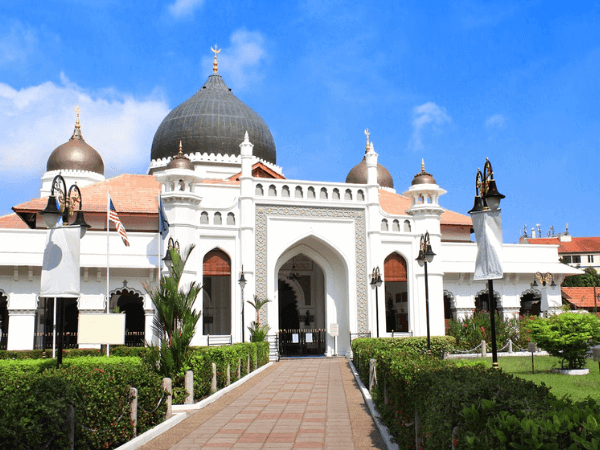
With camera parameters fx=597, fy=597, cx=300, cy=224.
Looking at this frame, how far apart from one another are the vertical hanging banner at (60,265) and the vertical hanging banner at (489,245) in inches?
251

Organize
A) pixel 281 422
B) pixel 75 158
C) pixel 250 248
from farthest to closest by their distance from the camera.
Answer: pixel 75 158 → pixel 250 248 → pixel 281 422

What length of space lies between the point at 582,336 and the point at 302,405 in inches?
313

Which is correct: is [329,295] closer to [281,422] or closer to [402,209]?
[402,209]

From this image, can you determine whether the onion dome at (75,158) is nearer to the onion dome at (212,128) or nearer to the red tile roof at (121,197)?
the onion dome at (212,128)

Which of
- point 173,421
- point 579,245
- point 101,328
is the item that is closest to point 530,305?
point 101,328

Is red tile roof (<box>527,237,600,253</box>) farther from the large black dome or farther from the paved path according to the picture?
the paved path

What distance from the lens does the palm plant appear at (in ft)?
81.8

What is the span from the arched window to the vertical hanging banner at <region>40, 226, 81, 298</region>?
70.5 feet

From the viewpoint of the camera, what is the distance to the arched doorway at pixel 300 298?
108 ft

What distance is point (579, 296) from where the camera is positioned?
4794cm

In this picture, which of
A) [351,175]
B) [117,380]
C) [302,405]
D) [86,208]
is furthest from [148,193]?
[117,380]

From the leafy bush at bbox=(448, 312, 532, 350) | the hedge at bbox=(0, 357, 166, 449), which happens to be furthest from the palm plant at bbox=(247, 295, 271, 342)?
the hedge at bbox=(0, 357, 166, 449)

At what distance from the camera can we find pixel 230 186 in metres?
29.9

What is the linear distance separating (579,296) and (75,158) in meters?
39.1
